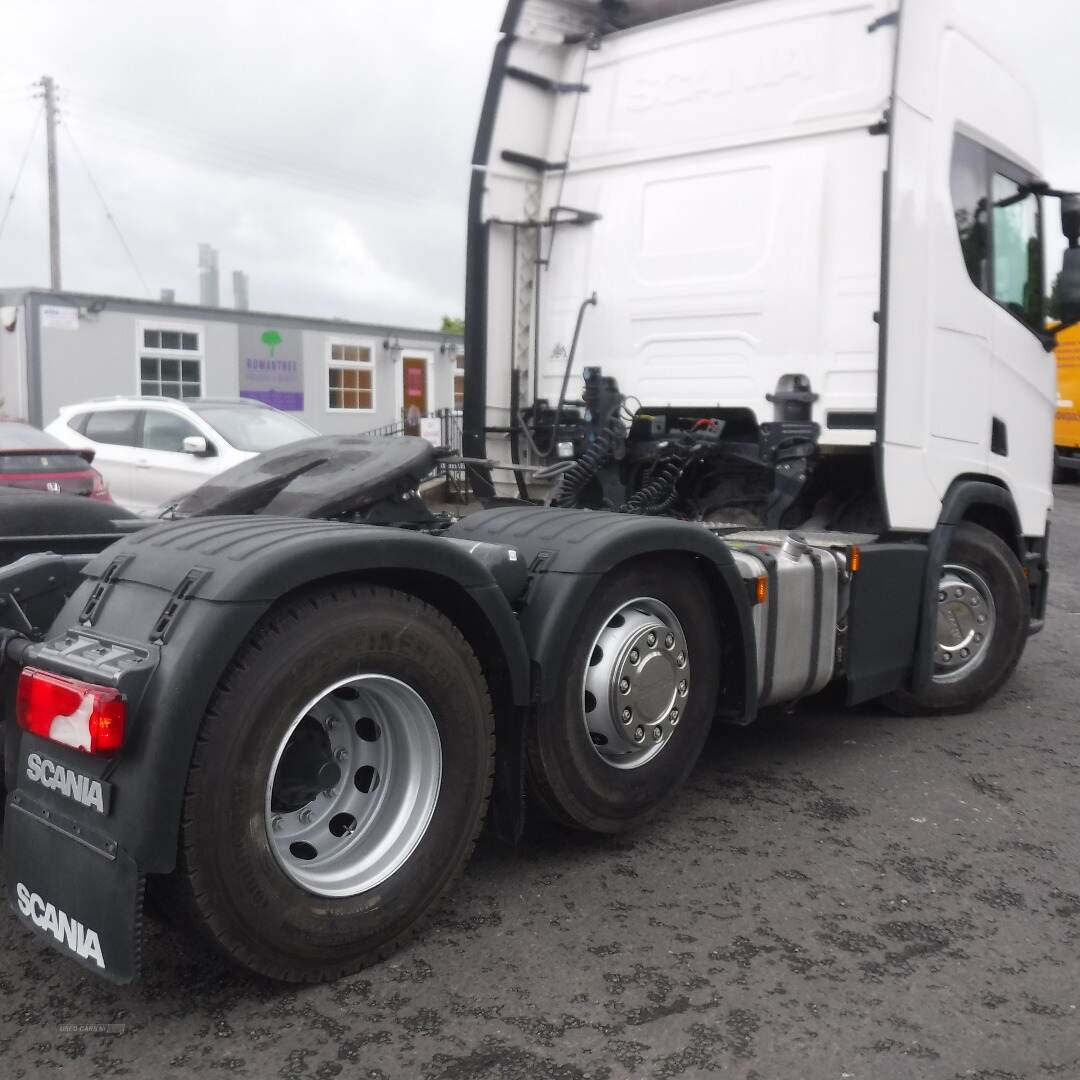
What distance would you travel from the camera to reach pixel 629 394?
5.62 m

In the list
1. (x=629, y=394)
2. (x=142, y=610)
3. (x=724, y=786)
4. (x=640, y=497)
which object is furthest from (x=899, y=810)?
(x=142, y=610)

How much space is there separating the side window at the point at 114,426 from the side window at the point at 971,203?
915 cm

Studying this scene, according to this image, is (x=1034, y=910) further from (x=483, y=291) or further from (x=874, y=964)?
(x=483, y=291)

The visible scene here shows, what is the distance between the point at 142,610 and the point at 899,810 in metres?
2.94

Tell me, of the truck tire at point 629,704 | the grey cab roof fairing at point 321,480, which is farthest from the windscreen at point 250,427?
the truck tire at point 629,704

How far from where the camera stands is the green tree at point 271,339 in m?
25.0

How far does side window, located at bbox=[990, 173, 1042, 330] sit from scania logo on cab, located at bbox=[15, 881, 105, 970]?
4.76 m

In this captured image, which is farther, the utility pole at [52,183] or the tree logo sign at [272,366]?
the utility pole at [52,183]

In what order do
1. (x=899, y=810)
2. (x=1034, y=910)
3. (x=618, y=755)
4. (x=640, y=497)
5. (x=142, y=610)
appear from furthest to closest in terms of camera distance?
(x=640, y=497), (x=899, y=810), (x=618, y=755), (x=1034, y=910), (x=142, y=610)

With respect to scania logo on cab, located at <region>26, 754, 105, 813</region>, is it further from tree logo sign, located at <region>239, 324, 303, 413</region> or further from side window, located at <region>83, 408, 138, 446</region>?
tree logo sign, located at <region>239, 324, 303, 413</region>

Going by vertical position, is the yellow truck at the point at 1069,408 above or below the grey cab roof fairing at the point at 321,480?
above

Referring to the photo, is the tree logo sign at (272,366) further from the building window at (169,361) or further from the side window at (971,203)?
the side window at (971,203)

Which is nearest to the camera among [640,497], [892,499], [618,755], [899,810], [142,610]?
[142,610]

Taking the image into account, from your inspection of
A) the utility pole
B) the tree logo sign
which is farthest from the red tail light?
the utility pole
